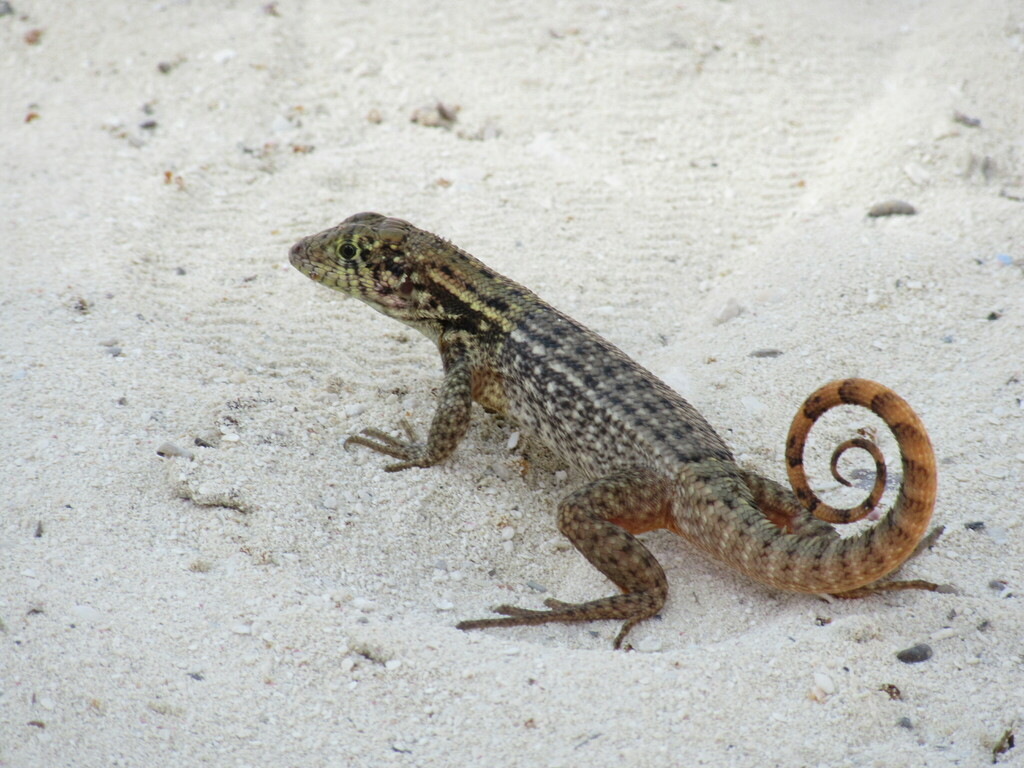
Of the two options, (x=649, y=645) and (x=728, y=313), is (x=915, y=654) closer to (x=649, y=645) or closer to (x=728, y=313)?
(x=649, y=645)

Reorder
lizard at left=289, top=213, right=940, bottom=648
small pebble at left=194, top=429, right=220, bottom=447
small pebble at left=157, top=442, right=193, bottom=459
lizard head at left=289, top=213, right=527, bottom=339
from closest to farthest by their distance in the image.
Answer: lizard at left=289, top=213, right=940, bottom=648 → small pebble at left=157, top=442, right=193, bottom=459 → small pebble at left=194, top=429, right=220, bottom=447 → lizard head at left=289, top=213, right=527, bottom=339

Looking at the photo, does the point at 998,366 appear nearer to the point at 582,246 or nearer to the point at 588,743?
the point at 582,246

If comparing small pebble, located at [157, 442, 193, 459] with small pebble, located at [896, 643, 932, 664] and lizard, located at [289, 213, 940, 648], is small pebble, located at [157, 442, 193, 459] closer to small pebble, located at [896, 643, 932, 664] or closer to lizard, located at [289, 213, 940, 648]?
lizard, located at [289, 213, 940, 648]

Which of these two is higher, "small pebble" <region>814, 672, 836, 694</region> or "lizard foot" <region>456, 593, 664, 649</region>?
"small pebble" <region>814, 672, 836, 694</region>

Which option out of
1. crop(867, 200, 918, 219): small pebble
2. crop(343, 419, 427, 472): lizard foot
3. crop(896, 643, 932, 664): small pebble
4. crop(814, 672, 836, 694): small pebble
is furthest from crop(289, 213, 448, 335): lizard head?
crop(867, 200, 918, 219): small pebble

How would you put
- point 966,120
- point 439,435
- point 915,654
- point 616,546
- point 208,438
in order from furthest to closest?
point 966,120 → point 439,435 → point 208,438 → point 616,546 → point 915,654

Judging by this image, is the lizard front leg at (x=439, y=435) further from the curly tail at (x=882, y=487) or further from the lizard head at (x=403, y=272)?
the curly tail at (x=882, y=487)

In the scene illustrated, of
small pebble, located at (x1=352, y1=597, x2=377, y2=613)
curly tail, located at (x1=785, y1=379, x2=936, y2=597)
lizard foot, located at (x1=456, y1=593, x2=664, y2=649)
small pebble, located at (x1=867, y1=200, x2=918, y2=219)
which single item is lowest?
small pebble, located at (x1=352, y1=597, x2=377, y2=613)

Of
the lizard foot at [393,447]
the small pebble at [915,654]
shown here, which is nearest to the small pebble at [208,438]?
the lizard foot at [393,447]

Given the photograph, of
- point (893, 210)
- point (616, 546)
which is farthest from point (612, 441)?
point (893, 210)
